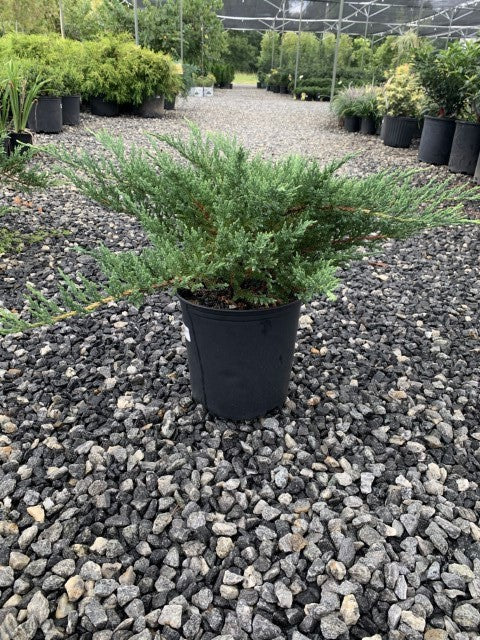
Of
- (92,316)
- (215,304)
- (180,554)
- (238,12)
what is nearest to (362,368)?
(215,304)

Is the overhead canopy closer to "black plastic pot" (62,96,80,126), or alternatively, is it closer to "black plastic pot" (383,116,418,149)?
"black plastic pot" (383,116,418,149)

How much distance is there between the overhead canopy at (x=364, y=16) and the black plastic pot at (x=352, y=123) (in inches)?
361

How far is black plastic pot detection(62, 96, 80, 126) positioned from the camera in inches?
320

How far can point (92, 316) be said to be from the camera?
2770mm

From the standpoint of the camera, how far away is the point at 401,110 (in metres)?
7.99

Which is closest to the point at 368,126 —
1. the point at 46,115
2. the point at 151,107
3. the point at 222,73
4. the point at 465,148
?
the point at 465,148

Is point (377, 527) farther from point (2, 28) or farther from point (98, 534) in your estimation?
point (2, 28)

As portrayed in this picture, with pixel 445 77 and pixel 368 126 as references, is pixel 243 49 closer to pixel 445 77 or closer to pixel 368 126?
pixel 368 126

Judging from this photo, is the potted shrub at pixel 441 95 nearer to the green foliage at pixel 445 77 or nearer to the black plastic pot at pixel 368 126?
the green foliage at pixel 445 77

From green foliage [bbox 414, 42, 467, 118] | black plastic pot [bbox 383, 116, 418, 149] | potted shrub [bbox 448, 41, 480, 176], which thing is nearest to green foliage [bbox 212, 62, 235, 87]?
black plastic pot [bbox 383, 116, 418, 149]

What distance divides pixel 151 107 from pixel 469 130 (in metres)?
6.33

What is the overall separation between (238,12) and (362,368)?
23034 mm

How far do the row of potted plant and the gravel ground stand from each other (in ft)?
21.7

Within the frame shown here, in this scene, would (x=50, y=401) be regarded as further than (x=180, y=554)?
Yes
